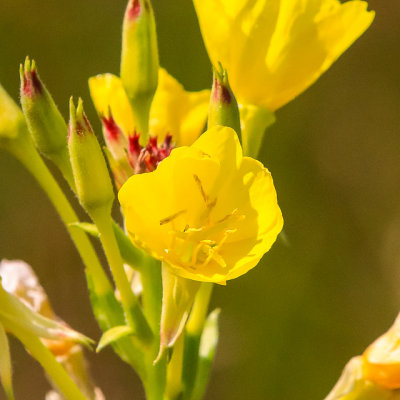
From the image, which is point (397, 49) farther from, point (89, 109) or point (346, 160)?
point (89, 109)

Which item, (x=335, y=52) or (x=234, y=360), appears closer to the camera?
(x=335, y=52)

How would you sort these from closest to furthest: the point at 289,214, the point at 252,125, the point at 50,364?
the point at 50,364, the point at 252,125, the point at 289,214

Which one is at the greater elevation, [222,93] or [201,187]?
[222,93]

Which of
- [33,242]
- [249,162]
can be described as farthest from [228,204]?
[33,242]

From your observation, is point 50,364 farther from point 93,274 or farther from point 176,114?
point 176,114

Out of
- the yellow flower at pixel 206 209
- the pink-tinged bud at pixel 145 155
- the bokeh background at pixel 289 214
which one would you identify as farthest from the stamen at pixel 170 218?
the bokeh background at pixel 289 214

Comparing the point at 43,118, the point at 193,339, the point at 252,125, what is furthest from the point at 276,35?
the point at 193,339

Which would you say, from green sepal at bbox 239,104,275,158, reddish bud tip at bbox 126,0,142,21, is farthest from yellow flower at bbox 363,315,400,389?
reddish bud tip at bbox 126,0,142,21
